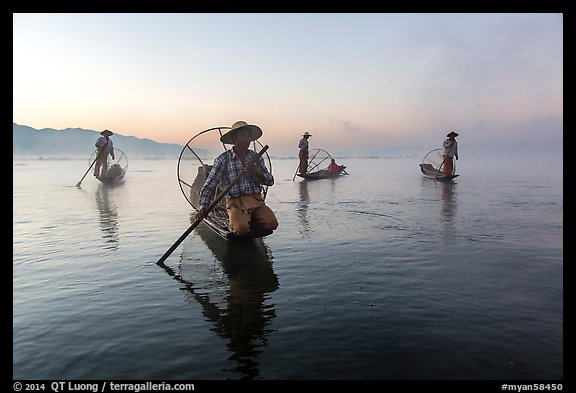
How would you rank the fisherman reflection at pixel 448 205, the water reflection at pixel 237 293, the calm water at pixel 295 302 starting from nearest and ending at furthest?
the calm water at pixel 295 302
the water reflection at pixel 237 293
the fisherman reflection at pixel 448 205

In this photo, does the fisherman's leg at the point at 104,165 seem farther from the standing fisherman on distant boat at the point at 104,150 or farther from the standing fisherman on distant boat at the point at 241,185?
the standing fisherman on distant boat at the point at 241,185

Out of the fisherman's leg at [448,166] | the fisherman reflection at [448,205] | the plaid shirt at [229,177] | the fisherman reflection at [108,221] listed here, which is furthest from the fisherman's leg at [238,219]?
the fisherman's leg at [448,166]

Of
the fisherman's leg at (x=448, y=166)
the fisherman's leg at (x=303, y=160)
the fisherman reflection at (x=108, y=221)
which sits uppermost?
the fisherman's leg at (x=303, y=160)

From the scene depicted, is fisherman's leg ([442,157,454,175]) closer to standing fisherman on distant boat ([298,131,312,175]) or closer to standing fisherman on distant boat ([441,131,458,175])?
standing fisherman on distant boat ([441,131,458,175])

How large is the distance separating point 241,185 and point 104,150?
16.8 meters

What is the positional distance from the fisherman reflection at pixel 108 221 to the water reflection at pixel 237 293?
1712mm

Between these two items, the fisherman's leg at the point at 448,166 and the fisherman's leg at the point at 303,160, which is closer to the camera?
the fisherman's leg at the point at 448,166

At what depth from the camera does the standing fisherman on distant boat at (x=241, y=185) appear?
7.33 meters

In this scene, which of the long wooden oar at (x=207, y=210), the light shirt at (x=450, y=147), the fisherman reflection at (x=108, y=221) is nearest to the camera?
the long wooden oar at (x=207, y=210)

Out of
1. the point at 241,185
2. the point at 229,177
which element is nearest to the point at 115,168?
the point at 229,177

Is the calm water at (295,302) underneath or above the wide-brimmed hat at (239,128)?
underneath
